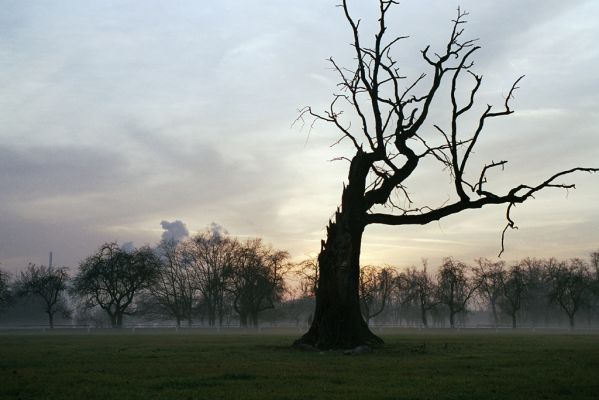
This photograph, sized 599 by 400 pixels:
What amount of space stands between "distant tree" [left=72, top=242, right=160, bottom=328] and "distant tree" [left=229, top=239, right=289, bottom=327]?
1325 cm

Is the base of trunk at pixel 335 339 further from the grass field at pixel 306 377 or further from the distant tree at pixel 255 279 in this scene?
the distant tree at pixel 255 279

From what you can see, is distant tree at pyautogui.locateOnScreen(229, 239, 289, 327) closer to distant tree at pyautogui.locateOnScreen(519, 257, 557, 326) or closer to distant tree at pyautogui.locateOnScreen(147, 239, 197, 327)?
distant tree at pyautogui.locateOnScreen(147, 239, 197, 327)

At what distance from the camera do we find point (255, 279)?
86375mm

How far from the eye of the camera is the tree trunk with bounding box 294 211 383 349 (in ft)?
70.8

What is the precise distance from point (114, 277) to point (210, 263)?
20.4 m

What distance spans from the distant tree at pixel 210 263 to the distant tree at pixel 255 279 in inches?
108

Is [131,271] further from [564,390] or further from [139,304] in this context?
[564,390]

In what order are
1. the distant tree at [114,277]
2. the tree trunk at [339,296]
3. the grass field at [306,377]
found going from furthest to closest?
the distant tree at [114,277], the tree trunk at [339,296], the grass field at [306,377]

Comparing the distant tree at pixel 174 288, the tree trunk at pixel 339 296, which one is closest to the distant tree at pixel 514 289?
the distant tree at pixel 174 288

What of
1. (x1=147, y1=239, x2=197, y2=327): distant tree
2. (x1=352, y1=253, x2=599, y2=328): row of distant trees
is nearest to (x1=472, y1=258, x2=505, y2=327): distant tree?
(x1=352, y1=253, x2=599, y2=328): row of distant trees

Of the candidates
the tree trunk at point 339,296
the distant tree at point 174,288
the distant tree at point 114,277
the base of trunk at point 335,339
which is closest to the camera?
the base of trunk at point 335,339

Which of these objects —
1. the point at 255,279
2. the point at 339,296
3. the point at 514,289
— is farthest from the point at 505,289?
the point at 339,296

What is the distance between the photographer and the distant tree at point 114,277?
79.8 m

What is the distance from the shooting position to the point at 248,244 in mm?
96500
